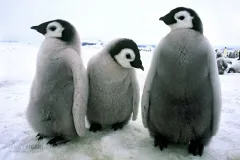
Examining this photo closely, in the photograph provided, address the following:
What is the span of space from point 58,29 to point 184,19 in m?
1.08

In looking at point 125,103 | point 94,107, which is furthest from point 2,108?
point 125,103

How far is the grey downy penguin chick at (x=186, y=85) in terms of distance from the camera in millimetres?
1853

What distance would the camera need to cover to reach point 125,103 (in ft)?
7.96

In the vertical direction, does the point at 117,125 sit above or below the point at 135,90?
below

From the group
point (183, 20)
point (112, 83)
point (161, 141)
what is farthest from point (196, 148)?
point (183, 20)

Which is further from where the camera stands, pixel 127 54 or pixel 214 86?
pixel 127 54

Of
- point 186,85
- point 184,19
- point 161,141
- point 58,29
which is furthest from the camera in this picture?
point 58,29

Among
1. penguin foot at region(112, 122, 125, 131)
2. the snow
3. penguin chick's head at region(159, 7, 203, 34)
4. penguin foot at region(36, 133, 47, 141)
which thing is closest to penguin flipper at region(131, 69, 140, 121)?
penguin foot at region(112, 122, 125, 131)

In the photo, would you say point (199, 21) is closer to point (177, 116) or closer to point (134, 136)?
point (177, 116)

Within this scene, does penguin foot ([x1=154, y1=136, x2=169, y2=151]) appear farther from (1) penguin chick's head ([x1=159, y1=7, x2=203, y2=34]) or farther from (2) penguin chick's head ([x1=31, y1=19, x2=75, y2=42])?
(2) penguin chick's head ([x1=31, y1=19, x2=75, y2=42])

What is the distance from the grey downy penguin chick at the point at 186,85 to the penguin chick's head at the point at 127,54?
0.24m

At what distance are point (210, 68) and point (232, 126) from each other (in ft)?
3.63

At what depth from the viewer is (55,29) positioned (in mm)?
2170

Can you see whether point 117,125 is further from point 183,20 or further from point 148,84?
point 183,20
